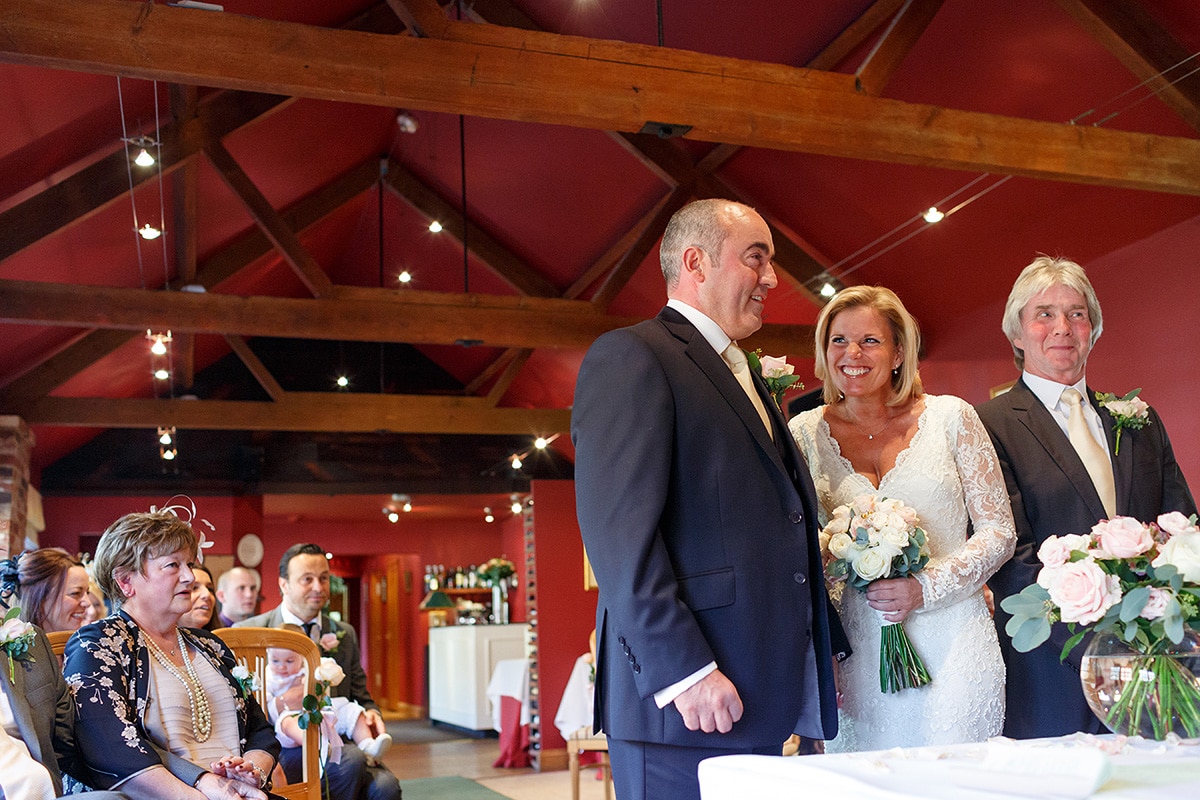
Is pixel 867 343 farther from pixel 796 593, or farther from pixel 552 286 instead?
pixel 552 286

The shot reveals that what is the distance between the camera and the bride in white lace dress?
220 centimetres

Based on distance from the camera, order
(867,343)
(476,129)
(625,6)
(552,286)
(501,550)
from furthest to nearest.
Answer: (501,550), (552,286), (476,129), (625,6), (867,343)

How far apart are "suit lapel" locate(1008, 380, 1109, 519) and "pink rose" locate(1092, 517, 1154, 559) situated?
3.44 feet

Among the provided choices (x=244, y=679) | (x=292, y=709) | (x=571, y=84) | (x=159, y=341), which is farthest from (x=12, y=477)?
(x=244, y=679)

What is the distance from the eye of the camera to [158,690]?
2.73 metres

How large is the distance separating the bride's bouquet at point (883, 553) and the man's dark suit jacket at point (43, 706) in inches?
66.6

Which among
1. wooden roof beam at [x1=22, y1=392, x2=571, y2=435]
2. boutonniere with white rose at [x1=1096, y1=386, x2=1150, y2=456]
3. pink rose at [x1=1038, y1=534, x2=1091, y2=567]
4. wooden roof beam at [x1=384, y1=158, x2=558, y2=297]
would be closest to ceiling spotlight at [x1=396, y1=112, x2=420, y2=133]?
wooden roof beam at [x1=384, y1=158, x2=558, y2=297]

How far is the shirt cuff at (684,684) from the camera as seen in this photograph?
173cm

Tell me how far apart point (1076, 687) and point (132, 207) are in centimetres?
727

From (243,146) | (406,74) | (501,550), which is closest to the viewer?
(406,74)

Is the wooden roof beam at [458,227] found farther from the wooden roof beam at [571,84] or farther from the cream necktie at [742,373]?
the cream necktie at [742,373]

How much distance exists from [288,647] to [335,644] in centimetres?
109

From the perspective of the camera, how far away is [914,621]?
2258 millimetres

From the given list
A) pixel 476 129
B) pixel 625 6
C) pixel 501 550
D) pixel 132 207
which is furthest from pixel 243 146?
pixel 501 550
